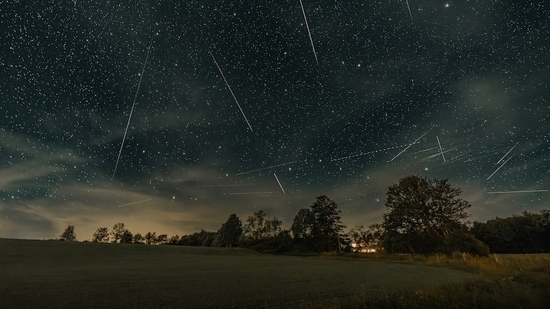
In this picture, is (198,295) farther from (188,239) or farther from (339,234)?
(188,239)

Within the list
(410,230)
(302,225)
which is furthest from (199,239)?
(410,230)

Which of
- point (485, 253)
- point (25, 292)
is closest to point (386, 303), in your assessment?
point (25, 292)

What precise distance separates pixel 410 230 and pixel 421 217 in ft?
10.6

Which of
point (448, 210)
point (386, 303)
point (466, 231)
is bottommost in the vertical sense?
point (386, 303)

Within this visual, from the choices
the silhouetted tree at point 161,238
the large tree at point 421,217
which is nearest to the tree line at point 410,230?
the large tree at point 421,217

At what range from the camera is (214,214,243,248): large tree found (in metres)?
94.9

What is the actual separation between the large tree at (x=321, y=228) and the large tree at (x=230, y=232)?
72.8 feet

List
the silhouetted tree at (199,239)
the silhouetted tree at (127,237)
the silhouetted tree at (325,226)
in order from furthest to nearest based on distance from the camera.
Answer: the silhouetted tree at (127,237) → the silhouetted tree at (199,239) → the silhouetted tree at (325,226)

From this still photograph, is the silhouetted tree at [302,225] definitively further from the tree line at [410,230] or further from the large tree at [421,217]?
the large tree at [421,217]

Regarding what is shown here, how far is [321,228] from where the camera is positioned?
83.1m

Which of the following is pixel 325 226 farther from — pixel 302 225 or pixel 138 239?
pixel 138 239

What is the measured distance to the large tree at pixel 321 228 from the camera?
80.8m

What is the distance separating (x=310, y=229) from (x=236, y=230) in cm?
2847

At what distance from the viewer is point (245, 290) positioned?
32.5 feet
